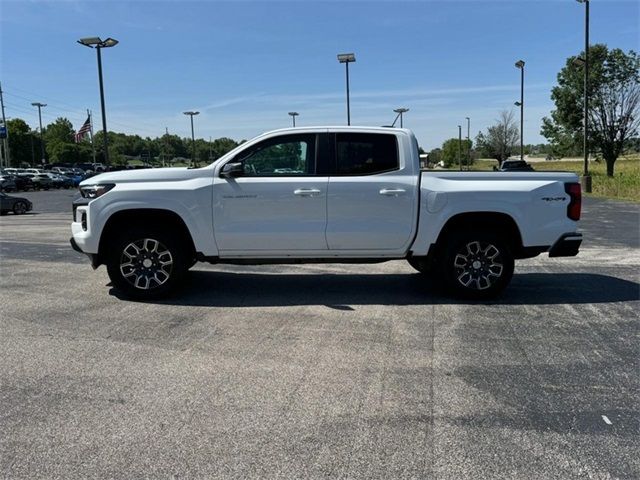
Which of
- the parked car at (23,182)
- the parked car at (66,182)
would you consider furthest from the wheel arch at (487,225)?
the parked car at (66,182)

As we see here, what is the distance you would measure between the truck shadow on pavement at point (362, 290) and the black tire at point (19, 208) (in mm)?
19343

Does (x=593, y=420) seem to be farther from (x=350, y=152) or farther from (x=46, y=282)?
(x=46, y=282)

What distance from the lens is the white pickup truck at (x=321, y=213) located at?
21.4ft

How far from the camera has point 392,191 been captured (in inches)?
257

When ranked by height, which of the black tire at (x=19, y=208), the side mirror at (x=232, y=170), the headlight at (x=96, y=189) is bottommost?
the black tire at (x=19, y=208)

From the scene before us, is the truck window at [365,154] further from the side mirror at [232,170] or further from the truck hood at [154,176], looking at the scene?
the truck hood at [154,176]

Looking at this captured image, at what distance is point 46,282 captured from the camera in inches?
307

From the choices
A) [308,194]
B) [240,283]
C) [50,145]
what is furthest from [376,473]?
[50,145]

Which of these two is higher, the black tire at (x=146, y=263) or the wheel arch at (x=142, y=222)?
the wheel arch at (x=142, y=222)

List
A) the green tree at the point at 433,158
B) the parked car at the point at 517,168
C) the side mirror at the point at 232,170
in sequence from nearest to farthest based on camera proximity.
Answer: the side mirror at the point at 232,170 < the parked car at the point at 517,168 < the green tree at the point at 433,158

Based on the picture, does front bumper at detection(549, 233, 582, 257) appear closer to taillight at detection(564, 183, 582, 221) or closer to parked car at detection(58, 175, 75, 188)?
taillight at detection(564, 183, 582, 221)

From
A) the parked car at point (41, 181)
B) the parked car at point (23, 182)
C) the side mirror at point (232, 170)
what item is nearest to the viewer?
the side mirror at point (232, 170)

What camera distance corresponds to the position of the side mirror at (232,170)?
643cm

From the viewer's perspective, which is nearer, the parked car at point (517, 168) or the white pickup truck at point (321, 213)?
the white pickup truck at point (321, 213)
